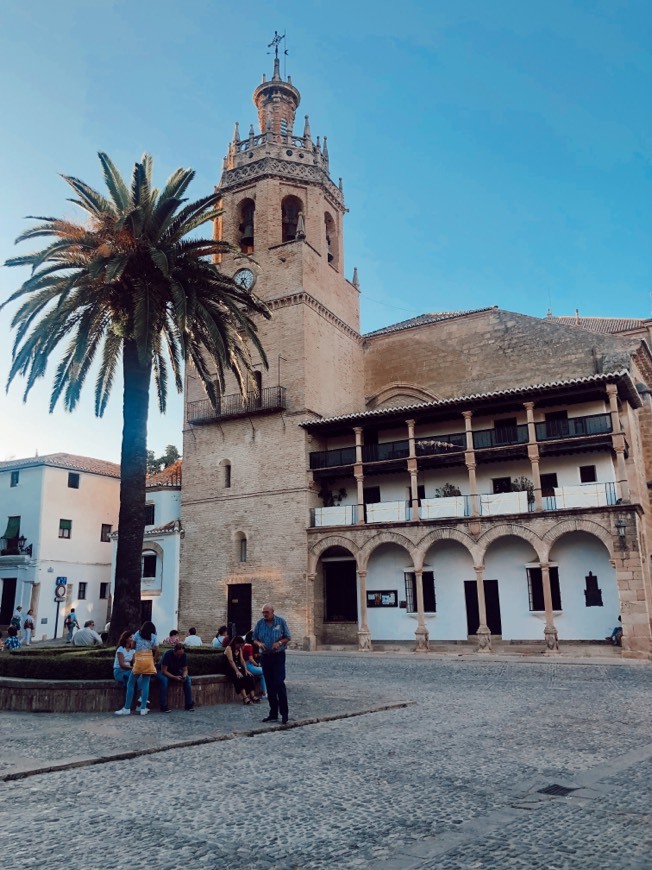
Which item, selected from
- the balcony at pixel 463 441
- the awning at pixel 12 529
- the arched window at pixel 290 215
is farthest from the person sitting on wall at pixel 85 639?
the arched window at pixel 290 215

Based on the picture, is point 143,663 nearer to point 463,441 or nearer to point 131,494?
point 131,494

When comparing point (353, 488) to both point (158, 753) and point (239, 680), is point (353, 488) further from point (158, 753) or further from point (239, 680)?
point (158, 753)

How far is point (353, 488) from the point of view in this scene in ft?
101

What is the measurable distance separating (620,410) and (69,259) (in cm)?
2006

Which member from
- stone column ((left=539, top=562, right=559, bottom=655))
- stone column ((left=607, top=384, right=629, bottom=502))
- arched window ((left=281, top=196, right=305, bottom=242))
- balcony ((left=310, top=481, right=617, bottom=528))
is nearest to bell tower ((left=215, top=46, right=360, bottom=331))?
arched window ((left=281, top=196, right=305, bottom=242))

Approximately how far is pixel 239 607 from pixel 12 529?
45.5 feet

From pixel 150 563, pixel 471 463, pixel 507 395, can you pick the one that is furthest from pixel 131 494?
pixel 150 563

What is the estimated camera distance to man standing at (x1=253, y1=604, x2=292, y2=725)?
10078 mm

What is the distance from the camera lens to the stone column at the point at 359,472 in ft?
93.2

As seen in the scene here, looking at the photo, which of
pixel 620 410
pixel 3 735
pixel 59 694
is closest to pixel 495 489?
pixel 620 410

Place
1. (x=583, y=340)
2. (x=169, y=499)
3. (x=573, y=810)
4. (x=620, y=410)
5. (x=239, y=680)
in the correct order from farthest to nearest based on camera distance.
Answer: (x=169, y=499)
(x=583, y=340)
(x=620, y=410)
(x=239, y=680)
(x=573, y=810)

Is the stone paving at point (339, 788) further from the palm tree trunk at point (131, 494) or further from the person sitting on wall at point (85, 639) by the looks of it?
the person sitting on wall at point (85, 639)

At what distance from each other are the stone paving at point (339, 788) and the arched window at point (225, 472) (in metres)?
20.1

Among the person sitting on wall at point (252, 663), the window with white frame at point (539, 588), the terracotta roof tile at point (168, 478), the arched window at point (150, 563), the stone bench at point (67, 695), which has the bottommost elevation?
the stone bench at point (67, 695)
